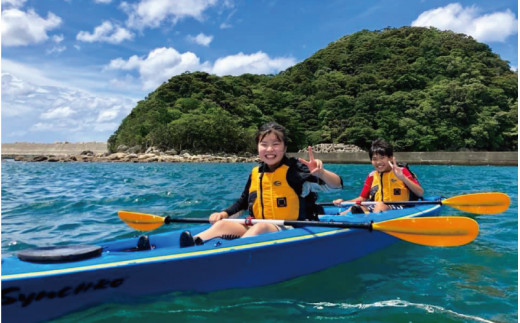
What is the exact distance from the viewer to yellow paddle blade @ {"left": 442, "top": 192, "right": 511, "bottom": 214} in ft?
17.6

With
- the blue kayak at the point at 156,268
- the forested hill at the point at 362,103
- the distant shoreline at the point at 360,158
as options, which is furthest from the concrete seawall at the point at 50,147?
the blue kayak at the point at 156,268

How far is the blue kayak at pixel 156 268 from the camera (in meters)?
2.35

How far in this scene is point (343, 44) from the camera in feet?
247

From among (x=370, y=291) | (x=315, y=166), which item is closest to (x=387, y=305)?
(x=370, y=291)

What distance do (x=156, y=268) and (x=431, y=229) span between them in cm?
250

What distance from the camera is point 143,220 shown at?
4.29 m

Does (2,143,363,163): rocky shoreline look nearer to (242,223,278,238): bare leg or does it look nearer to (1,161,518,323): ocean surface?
(1,161,518,323): ocean surface

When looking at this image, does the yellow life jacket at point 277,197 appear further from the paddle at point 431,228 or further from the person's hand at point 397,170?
the person's hand at point 397,170

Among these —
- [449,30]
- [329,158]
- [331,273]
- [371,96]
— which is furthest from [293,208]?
[449,30]

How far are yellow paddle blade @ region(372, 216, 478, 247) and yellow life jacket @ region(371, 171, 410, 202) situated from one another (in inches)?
71.5

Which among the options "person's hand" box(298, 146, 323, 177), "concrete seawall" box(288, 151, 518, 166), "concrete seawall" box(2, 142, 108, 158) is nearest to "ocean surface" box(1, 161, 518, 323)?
"person's hand" box(298, 146, 323, 177)

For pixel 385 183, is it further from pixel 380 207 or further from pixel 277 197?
pixel 277 197

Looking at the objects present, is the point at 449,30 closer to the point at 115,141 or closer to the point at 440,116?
the point at 440,116

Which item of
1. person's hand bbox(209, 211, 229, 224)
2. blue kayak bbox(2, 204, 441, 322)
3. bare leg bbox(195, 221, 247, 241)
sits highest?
person's hand bbox(209, 211, 229, 224)
